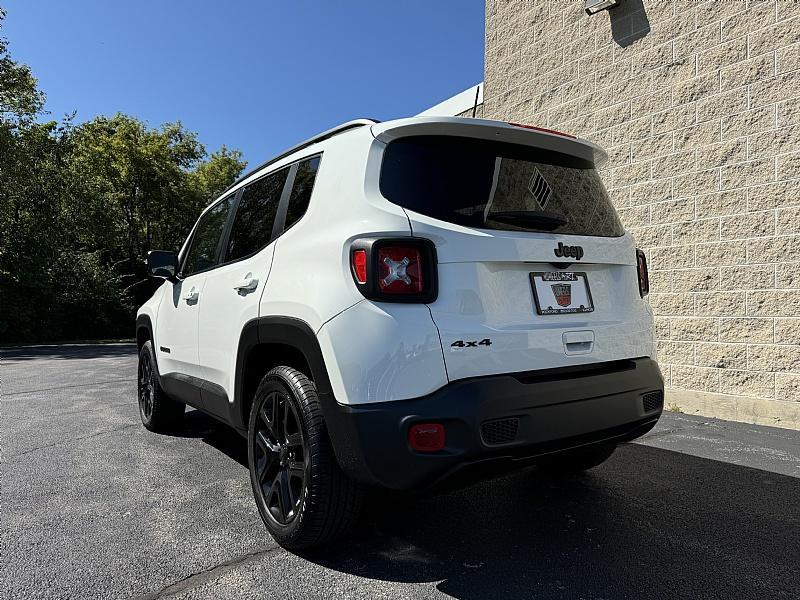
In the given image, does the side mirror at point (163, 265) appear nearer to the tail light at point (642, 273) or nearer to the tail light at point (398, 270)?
the tail light at point (398, 270)

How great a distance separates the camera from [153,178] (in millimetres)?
30484

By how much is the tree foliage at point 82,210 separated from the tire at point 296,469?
22.2 m

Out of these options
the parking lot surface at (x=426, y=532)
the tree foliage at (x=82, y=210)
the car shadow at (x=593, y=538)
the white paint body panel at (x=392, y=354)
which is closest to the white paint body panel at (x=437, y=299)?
the white paint body panel at (x=392, y=354)

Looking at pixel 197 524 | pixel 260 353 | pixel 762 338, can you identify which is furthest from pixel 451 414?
pixel 762 338

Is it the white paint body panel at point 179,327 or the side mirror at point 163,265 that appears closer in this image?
the white paint body panel at point 179,327

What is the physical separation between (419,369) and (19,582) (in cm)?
188

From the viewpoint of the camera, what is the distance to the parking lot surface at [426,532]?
2.39 m

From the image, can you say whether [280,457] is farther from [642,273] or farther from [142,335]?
[142,335]

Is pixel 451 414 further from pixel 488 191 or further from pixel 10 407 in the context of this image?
pixel 10 407

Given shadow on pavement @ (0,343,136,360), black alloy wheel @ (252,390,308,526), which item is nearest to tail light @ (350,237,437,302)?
black alloy wheel @ (252,390,308,526)

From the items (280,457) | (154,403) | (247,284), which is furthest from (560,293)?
(154,403)

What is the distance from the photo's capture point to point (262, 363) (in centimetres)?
311

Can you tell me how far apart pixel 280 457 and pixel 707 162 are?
542 cm

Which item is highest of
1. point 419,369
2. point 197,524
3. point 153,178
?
point 153,178
